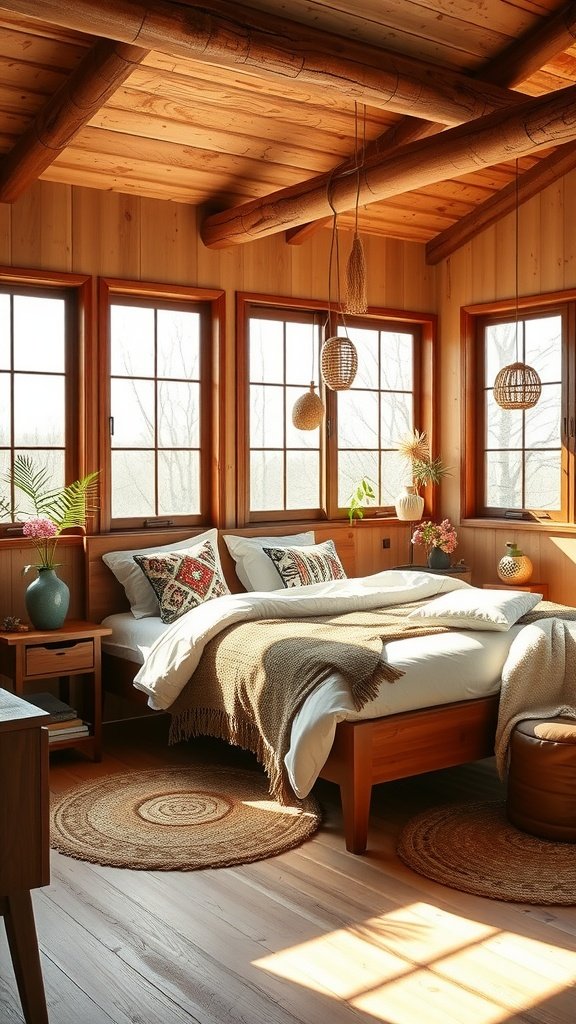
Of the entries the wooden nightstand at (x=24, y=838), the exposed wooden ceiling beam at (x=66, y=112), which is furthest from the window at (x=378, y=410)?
the wooden nightstand at (x=24, y=838)

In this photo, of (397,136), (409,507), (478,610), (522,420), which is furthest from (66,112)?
(522,420)

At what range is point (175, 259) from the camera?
586cm

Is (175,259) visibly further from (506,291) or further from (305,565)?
(506,291)

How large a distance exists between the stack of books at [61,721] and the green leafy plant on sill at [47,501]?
67 cm

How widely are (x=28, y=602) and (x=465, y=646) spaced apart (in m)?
2.10

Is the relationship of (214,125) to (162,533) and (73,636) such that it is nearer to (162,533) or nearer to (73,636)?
(162,533)

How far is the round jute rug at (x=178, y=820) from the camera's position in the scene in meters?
3.74

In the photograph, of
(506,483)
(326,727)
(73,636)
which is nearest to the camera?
(326,727)

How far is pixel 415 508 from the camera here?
266 inches

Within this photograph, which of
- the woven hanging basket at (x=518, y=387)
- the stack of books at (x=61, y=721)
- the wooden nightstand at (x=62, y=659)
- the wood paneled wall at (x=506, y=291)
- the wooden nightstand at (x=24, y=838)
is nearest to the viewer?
the wooden nightstand at (x=24, y=838)

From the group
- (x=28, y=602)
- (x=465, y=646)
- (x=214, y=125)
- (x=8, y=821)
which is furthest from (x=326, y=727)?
(x=214, y=125)

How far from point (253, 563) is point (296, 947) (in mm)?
2964

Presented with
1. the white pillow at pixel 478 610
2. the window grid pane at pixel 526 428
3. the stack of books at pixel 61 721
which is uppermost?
the window grid pane at pixel 526 428

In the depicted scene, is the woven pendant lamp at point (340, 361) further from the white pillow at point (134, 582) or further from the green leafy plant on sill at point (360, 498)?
the green leafy plant on sill at point (360, 498)
